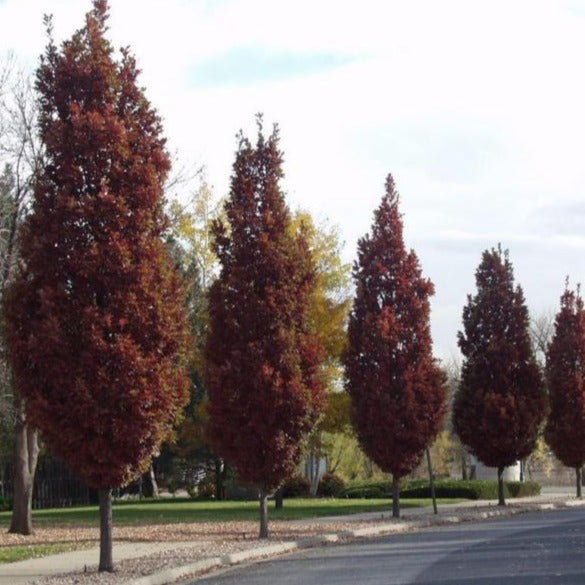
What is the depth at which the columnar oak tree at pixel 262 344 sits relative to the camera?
87.3 feet

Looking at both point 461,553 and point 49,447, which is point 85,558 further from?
point 461,553

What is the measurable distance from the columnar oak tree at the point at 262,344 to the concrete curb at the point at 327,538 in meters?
1.67

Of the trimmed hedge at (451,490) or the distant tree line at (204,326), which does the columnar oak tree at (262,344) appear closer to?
the distant tree line at (204,326)

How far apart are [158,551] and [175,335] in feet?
17.5

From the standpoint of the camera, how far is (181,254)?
4391 cm

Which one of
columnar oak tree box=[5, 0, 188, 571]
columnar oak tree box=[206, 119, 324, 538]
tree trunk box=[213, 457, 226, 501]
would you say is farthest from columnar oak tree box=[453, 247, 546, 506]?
Result: columnar oak tree box=[5, 0, 188, 571]

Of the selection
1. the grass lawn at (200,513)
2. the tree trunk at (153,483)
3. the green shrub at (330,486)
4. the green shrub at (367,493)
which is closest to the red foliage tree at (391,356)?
the grass lawn at (200,513)

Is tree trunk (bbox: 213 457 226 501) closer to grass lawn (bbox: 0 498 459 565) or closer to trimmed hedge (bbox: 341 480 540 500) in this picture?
trimmed hedge (bbox: 341 480 540 500)

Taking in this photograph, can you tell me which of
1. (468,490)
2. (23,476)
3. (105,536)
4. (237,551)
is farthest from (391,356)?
(105,536)

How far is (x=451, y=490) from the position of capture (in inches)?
1810

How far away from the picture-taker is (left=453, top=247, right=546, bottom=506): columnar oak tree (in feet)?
132

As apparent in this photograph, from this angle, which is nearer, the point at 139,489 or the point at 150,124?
the point at 150,124

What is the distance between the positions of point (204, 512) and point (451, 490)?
457 inches

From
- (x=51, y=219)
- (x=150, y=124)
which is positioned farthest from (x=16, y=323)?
(x=150, y=124)
